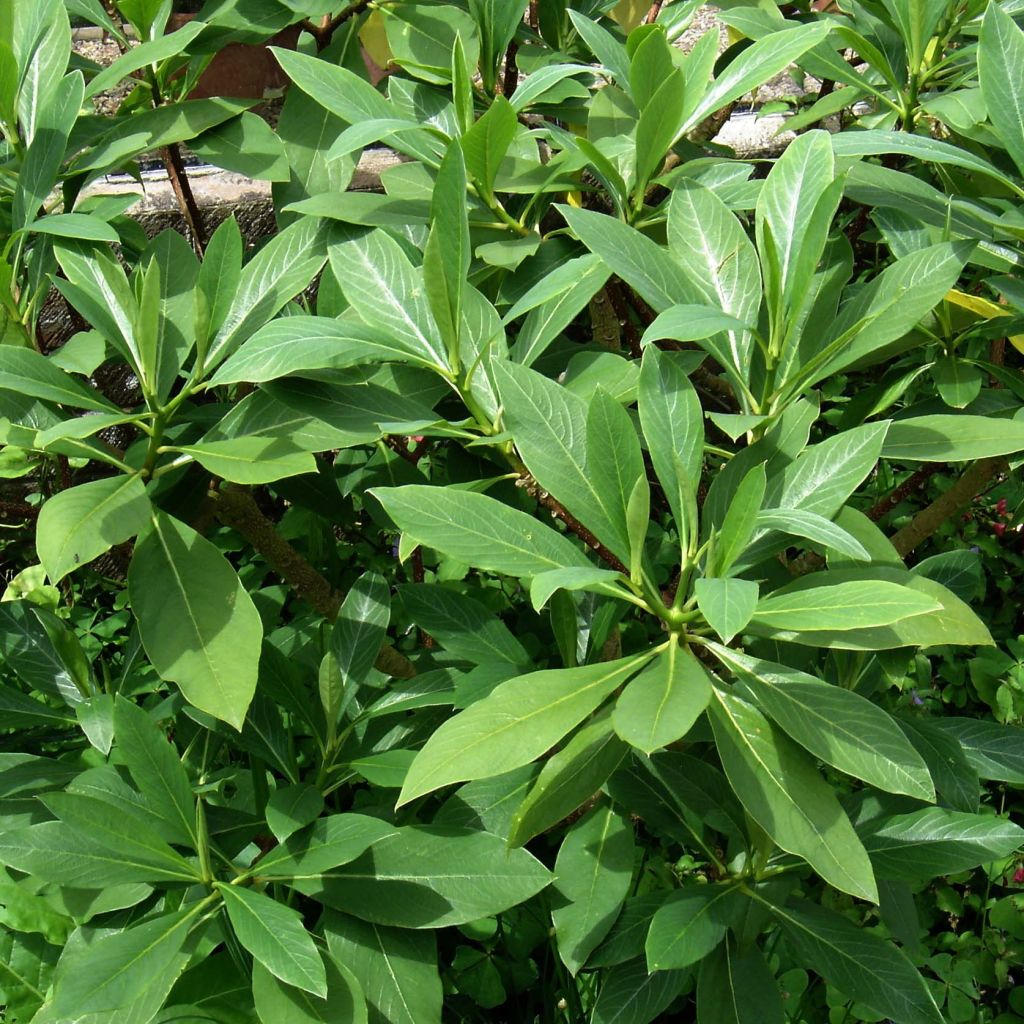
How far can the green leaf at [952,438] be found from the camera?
3.32 ft

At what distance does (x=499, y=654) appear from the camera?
1320mm

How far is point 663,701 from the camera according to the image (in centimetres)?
89

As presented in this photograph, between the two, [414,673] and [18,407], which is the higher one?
[18,407]

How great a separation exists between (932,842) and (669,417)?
63 centimetres

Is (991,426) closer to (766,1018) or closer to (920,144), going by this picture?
(920,144)

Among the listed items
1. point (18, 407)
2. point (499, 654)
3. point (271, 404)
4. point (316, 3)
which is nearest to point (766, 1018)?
point (499, 654)

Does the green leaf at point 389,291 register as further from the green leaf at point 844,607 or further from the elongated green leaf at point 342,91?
the green leaf at point 844,607

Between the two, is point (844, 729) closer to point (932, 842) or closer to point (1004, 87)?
point (932, 842)

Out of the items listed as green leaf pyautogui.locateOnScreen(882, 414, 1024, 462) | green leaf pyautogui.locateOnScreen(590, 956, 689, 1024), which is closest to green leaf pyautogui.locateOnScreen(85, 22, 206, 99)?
green leaf pyautogui.locateOnScreen(882, 414, 1024, 462)

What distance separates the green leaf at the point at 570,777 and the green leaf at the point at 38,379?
581 millimetres

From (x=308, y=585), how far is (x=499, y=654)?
0.32 meters

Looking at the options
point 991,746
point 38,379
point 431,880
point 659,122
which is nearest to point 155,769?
point 431,880

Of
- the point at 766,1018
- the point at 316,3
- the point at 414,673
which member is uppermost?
the point at 316,3

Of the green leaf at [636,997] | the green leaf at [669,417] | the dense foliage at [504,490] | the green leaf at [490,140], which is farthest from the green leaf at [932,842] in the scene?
the green leaf at [490,140]
